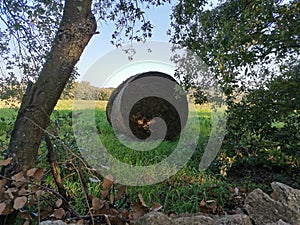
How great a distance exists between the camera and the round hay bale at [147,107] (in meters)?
5.21

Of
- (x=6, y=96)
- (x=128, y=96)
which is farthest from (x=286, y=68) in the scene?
(x=128, y=96)

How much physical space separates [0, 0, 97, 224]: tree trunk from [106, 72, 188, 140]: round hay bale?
347cm

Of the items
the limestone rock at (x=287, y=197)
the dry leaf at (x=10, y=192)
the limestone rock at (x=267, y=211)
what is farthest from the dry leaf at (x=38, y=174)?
the limestone rock at (x=287, y=197)

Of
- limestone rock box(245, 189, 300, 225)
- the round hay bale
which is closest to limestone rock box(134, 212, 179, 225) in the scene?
limestone rock box(245, 189, 300, 225)

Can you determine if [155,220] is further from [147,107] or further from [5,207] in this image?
[147,107]

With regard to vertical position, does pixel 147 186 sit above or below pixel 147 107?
below

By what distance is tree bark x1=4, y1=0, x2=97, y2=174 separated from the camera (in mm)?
1579

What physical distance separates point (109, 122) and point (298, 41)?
153 inches

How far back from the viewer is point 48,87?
1.64 metres

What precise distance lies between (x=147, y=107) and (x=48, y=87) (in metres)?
3.69

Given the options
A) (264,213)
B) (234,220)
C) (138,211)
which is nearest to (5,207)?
(138,211)

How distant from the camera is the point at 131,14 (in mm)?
2760

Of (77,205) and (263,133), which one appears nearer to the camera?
(77,205)

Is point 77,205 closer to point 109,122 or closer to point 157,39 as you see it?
point 157,39
